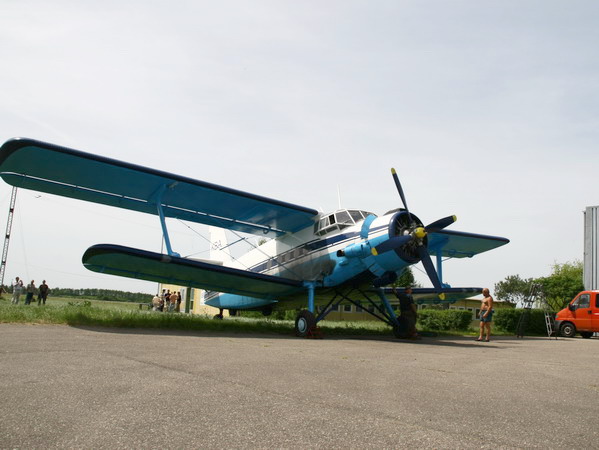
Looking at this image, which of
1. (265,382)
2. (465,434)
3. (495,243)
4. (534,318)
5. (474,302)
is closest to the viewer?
(465,434)

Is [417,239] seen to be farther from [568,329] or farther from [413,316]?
[568,329]

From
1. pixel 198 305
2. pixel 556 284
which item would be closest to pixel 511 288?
pixel 556 284

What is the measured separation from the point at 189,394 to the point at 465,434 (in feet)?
8.06

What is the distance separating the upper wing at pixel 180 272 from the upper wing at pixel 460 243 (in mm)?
7127

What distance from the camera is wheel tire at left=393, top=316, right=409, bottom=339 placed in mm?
15078

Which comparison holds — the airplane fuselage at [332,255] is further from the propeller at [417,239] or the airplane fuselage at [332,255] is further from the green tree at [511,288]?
the green tree at [511,288]

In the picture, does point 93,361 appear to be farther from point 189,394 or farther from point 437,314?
point 437,314

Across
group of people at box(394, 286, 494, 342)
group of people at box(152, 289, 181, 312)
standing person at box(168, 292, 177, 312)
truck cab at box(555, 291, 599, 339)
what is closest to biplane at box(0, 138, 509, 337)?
group of people at box(394, 286, 494, 342)

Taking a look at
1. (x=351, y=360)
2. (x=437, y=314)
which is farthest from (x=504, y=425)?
(x=437, y=314)

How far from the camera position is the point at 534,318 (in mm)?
25375

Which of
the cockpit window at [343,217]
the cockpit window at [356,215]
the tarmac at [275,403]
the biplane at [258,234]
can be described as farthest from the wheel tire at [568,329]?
the tarmac at [275,403]

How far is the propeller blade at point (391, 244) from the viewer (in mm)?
12477

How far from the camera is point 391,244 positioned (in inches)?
496

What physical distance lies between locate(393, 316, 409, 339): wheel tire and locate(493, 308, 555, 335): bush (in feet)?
42.7
